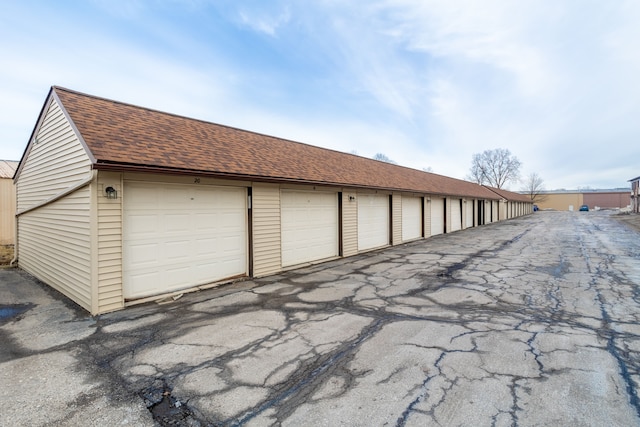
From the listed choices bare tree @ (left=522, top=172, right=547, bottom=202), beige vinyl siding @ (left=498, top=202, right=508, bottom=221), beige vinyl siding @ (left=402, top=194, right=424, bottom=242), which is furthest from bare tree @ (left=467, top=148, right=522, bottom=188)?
beige vinyl siding @ (left=402, top=194, right=424, bottom=242)

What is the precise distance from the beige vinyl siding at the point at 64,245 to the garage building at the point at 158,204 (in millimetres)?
26

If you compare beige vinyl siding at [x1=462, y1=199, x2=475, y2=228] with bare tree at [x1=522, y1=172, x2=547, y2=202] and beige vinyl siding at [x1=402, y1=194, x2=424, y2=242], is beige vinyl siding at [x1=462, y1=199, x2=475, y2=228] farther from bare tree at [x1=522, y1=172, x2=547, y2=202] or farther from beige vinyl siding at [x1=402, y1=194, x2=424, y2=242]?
bare tree at [x1=522, y1=172, x2=547, y2=202]

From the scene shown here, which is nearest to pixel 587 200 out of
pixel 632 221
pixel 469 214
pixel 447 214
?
pixel 632 221

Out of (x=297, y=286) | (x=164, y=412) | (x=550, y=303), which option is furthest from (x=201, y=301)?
(x=550, y=303)

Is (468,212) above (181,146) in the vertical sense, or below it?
below

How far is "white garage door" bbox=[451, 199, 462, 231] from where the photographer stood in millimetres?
21422

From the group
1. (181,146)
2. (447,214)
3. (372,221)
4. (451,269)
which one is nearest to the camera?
(181,146)

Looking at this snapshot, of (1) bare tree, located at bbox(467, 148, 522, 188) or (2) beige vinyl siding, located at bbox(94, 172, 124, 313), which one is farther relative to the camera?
(1) bare tree, located at bbox(467, 148, 522, 188)

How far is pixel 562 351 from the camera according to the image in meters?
3.62

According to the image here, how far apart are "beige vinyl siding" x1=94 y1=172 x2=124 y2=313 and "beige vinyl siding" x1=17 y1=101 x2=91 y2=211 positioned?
1.57 ft

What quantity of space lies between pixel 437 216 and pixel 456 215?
4053mm

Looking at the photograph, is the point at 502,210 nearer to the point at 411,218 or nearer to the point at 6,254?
the point at 411,218

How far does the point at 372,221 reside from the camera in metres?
12.8

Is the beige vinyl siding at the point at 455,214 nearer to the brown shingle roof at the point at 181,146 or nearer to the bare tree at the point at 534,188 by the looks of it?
the brown shingle roof at the point at 181,146
